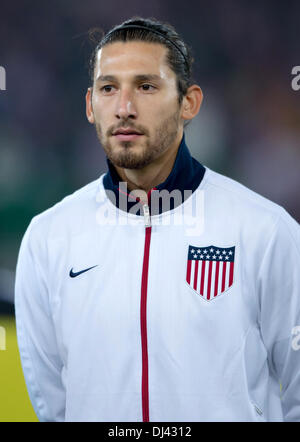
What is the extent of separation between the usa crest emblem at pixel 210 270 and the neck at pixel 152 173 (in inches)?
8.5

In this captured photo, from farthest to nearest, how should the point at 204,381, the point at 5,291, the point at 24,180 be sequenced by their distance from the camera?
the point at 24,180
the point at 5,291
the point at 204,381

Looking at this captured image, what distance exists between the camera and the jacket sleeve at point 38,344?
1752mm

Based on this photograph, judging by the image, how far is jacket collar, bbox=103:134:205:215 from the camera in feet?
5.34

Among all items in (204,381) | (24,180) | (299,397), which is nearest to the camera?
(204,381)

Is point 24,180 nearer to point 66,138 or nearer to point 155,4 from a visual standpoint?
point 66,138

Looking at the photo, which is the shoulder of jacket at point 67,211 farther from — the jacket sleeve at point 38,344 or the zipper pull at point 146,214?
the zipper pull at point 146,214

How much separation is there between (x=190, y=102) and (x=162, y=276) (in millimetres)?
526

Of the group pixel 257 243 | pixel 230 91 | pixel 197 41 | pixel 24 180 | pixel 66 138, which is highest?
pixel 197 41

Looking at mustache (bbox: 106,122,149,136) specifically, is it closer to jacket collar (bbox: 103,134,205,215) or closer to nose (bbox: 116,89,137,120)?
nose (bbox: 116,89,137,120)

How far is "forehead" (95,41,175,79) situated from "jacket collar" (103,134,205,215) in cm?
22

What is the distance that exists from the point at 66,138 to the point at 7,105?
1.73 ft

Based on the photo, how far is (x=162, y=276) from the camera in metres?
1.59

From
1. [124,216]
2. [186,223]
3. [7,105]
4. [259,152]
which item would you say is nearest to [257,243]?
[186,223]

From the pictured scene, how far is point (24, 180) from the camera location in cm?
455
